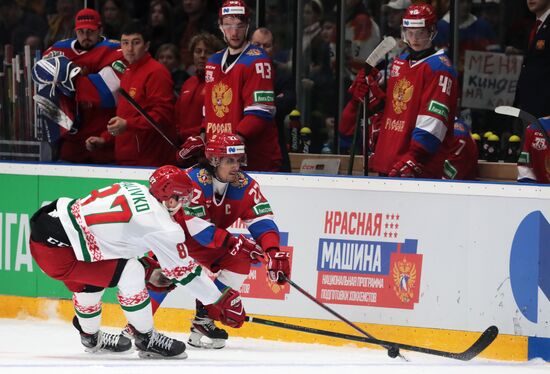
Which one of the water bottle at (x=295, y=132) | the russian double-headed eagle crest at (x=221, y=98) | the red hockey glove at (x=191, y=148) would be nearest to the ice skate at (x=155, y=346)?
the red hockey glove at (x=191, y=148)

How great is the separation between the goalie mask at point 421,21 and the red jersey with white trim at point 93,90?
70.7 inches

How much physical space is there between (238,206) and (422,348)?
1.15m

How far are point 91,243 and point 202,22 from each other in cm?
319

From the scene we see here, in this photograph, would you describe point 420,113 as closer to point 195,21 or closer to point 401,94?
point 401,94

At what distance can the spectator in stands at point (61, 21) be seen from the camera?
9.12m

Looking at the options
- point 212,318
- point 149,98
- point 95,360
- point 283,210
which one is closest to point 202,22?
point 149,98

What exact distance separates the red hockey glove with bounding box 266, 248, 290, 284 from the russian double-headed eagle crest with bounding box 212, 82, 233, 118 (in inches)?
47.9

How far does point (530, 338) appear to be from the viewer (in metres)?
6.46

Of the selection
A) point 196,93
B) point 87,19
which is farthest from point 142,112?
point 87,19

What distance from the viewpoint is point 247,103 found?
7.30 m

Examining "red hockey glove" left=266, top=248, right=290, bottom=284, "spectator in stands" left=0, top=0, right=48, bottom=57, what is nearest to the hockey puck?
"red hockey glove" left=266, top=248, right=290, bottom=284

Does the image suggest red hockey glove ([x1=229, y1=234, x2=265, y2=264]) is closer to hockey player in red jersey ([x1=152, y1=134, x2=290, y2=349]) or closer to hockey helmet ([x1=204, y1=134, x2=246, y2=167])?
hockey player in red jersey ([x1=152, y1=134, x2=290, y2=349])

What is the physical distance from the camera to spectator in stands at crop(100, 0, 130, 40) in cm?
917

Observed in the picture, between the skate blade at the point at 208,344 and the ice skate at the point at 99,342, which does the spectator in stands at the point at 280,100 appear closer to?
the skate blade at the point at 208,344
